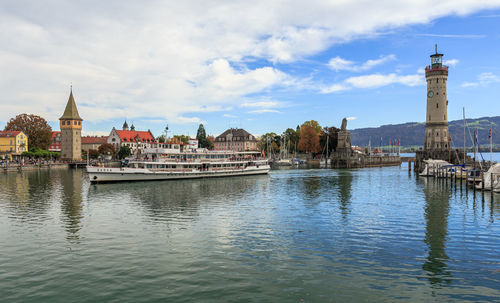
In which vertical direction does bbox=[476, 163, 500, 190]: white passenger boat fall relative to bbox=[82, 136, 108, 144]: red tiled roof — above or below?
below

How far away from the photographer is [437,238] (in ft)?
63.5

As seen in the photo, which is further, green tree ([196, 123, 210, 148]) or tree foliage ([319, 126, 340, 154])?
green tree ([196, 123, 210, 148])

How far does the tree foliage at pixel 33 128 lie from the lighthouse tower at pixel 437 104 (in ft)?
419

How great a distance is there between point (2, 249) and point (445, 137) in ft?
266

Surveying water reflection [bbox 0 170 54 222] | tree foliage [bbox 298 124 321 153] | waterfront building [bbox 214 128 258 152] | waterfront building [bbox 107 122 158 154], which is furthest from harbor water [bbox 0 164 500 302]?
waterfront building [bbox 214 128 258 152]

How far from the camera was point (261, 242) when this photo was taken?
61.1 feet

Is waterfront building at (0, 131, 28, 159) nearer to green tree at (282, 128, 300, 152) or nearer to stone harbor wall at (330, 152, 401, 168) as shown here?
green tree at (282, 128, 300, 152)

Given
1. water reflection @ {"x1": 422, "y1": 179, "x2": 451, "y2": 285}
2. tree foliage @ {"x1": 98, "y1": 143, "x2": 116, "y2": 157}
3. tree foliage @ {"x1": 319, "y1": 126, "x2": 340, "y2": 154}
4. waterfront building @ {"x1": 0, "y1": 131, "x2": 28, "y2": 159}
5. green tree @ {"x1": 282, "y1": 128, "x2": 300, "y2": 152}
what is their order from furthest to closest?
1. green tree @ {"x1": 282, "y1": 128, "x2": 300, "y2": 152}
2. tree foliage @ {"x1": 98, "y1": 143, "x2": 116, "y2": 157}
3. tree foliage @ {"x1": 319, "y1": 126, "x2": 340, "y2": 154}
4. waterfront building @ {"x1": 0, "y1": 131, "x2": 28, "y2": 159}
5. water reflection @ {"x1": 422, "y1": 179, "x2": 451, "y2": 285}

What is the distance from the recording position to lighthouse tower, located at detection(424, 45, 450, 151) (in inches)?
2893

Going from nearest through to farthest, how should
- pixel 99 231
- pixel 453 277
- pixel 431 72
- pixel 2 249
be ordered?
pixel 453 277 → pixel 2 249 → pixel 99 231 → pixel 431 72

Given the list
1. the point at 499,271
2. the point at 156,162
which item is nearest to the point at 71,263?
the point at 499,271

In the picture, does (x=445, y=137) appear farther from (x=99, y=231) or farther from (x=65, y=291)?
(x=65, y=291)

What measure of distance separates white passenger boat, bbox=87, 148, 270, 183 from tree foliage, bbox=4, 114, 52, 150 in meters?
85.2

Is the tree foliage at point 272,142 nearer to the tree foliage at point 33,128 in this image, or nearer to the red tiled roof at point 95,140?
the red tiled roof at point 95,140
